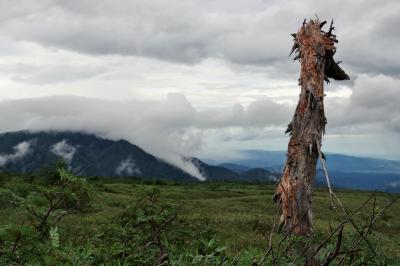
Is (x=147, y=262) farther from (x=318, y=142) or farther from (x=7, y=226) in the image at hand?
(x=318, y=142)

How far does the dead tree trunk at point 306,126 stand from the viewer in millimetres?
9422

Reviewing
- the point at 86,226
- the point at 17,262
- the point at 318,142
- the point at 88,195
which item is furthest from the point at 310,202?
the point at 86,226

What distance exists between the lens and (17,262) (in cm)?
439

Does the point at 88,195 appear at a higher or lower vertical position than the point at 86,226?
higher

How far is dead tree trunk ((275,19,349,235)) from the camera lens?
30.9 ft

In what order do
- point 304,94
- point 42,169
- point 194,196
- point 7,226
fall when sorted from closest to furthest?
1. point 7,226
2. point 304,94
3. point 42,169
4. point 194,196

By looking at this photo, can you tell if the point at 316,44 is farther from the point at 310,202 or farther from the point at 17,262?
the point at 17,262

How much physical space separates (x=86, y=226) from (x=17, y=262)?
24.1 meters

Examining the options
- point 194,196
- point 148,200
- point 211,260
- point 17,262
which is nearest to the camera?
point 17,262

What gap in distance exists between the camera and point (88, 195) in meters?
4.90

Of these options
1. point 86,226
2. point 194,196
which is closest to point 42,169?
point 194,196

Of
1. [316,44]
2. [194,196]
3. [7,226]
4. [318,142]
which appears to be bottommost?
[194,196]

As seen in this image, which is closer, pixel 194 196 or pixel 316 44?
pixel 316 44

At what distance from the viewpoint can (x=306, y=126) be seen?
9664 millimetres
